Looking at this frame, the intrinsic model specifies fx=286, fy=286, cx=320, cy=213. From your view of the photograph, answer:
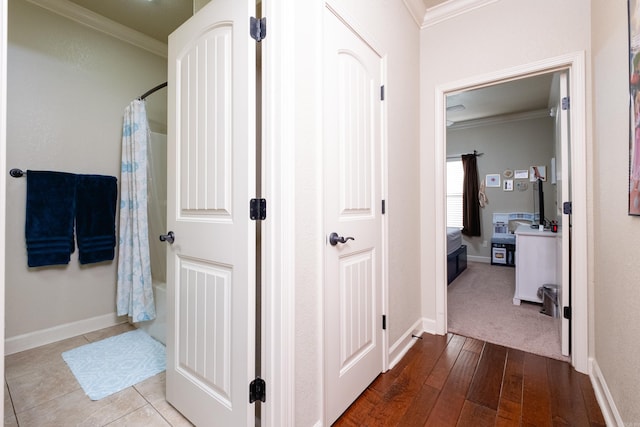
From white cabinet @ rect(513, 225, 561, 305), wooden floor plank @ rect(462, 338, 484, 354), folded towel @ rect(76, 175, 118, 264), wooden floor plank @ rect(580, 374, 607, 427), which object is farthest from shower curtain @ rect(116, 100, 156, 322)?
white cabinet @ rect(513, 225, 561, 305)

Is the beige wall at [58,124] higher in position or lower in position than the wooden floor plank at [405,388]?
higher

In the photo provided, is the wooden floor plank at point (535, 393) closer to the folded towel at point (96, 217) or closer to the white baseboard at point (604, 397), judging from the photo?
the white baseboard at point (604, 397)

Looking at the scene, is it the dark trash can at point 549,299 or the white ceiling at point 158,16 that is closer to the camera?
the white ceiling at point 158,16

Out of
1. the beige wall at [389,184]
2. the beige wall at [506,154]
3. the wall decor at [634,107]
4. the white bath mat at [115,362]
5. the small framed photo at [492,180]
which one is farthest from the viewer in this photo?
the small framed photo at [492,180]

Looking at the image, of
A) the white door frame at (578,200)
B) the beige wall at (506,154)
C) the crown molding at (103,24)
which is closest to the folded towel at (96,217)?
the crown molding at (103,24)

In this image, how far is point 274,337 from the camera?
115 cm

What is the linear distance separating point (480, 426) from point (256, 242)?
1412 mm

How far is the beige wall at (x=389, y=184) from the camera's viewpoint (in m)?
1.25

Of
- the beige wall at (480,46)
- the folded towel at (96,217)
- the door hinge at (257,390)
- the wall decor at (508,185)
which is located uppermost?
the beige wall at (480,46)

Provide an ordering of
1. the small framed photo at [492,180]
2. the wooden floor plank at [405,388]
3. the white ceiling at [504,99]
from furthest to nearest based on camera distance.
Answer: the small framed photo at [492,180]
the white ceiling at [504,99]
the wooden floor plank at [405,388]

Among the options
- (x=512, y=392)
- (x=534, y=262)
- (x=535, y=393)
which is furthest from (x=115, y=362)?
(x=534, y=262)

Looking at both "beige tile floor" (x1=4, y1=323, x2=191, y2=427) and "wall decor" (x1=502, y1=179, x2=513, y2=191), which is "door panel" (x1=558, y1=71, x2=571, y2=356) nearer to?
"beige tile floor" (x1=4, y1=323, x2=191, y2=427)

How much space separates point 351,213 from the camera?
62.8 inches

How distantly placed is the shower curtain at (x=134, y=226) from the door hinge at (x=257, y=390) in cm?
163
